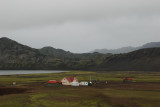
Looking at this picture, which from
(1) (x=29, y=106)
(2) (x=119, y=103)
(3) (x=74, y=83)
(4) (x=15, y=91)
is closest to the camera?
(1) (x=29, y=106)

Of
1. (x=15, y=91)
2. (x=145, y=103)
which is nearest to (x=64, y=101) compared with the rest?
(x=145, y=103)

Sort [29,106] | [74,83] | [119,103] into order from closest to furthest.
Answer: [29,106], [119,103], [74,83]

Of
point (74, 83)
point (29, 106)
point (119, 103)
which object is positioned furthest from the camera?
point (74, 83)

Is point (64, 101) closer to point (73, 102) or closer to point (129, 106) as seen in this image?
point (73, 102)

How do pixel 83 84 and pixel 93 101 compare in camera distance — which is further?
pixel 83 84

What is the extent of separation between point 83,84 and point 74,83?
15.5 ft

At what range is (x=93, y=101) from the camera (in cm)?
5316

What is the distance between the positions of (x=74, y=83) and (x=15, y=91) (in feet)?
101

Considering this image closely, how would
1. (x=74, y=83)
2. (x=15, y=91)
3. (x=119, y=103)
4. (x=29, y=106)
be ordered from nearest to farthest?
(x=29, y=106), (x=119, y=103), (x=15, y=91), (x=74, y=83)

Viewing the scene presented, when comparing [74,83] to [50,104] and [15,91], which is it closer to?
[15,91]

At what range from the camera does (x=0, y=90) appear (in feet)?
253

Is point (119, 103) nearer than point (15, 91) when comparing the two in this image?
Yes

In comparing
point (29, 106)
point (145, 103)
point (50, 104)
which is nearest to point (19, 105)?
point (29, 106)

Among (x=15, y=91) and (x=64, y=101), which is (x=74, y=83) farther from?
(x=64, y=101)
